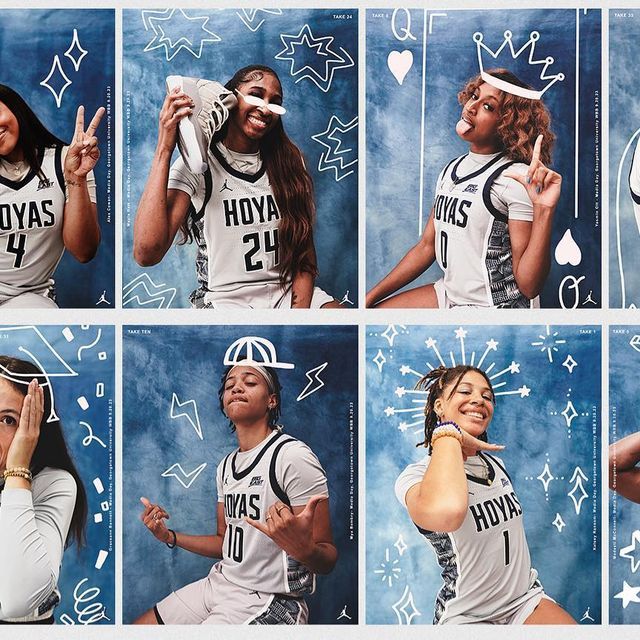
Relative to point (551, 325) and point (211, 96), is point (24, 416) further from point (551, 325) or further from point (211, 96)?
point (551, 325)

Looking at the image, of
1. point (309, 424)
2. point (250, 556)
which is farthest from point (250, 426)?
point (250, 556)

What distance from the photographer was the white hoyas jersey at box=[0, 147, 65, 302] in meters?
2.52

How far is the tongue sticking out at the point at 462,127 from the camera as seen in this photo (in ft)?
8.32

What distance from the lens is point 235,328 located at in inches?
100

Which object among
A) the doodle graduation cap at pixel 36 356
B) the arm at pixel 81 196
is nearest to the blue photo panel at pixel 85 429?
the doodle graduation cap at pixel 36 356

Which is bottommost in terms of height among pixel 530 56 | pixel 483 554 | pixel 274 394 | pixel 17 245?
pixel 483 554

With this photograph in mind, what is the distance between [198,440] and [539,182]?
1.01 m

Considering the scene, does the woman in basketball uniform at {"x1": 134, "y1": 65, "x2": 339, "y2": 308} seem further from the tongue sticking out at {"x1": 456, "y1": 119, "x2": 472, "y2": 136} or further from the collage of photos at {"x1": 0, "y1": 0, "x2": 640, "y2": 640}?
the tongue sticking out at {"x1": 456, "y1": 119, "x2": 472, "y2": 136}

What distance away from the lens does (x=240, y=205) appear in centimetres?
254

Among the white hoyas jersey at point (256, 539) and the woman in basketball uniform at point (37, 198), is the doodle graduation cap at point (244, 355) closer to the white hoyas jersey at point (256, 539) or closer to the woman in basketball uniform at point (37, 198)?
the white hoyas jersey at point (256, 539)

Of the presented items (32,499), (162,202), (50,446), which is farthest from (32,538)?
(162,202)

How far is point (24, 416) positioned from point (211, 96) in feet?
2.87

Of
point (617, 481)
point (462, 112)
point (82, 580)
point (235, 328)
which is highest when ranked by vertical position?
point (462, 112)

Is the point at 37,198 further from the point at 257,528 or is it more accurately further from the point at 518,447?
the point at 518,447
